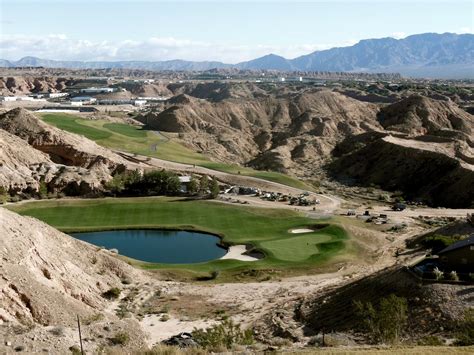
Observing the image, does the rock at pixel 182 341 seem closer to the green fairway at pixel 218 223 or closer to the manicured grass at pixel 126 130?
the green fairway at pixel 218 223

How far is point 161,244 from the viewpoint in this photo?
2035 inches

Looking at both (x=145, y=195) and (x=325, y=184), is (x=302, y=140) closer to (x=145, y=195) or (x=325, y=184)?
(x=325, y=184)

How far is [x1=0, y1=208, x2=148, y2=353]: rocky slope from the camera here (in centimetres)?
2338

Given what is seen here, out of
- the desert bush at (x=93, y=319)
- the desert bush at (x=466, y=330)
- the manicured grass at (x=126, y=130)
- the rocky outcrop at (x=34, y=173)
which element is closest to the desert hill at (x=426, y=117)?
the manicured grass at (x=126, y=130)

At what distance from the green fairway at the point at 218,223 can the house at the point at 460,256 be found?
569 inches

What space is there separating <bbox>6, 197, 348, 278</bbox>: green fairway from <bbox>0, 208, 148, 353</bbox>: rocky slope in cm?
698

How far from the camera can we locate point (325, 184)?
88500 mm

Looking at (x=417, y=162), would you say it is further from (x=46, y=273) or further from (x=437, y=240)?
(x=46, y=273)

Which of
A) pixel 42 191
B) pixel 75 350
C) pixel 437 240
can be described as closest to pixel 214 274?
pixel 437 240

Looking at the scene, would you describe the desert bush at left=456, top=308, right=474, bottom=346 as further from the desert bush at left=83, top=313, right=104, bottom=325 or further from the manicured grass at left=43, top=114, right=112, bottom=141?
the manicured grass at left=43, top=114, right=112, bottom=141

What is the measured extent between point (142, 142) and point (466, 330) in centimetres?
8548

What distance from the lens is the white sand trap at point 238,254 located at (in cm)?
A: 4603

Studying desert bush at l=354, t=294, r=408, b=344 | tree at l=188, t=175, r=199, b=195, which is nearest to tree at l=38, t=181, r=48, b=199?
tree at l=188, t=175, r=199, b=195

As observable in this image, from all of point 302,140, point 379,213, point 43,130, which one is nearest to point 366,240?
point 379,213
